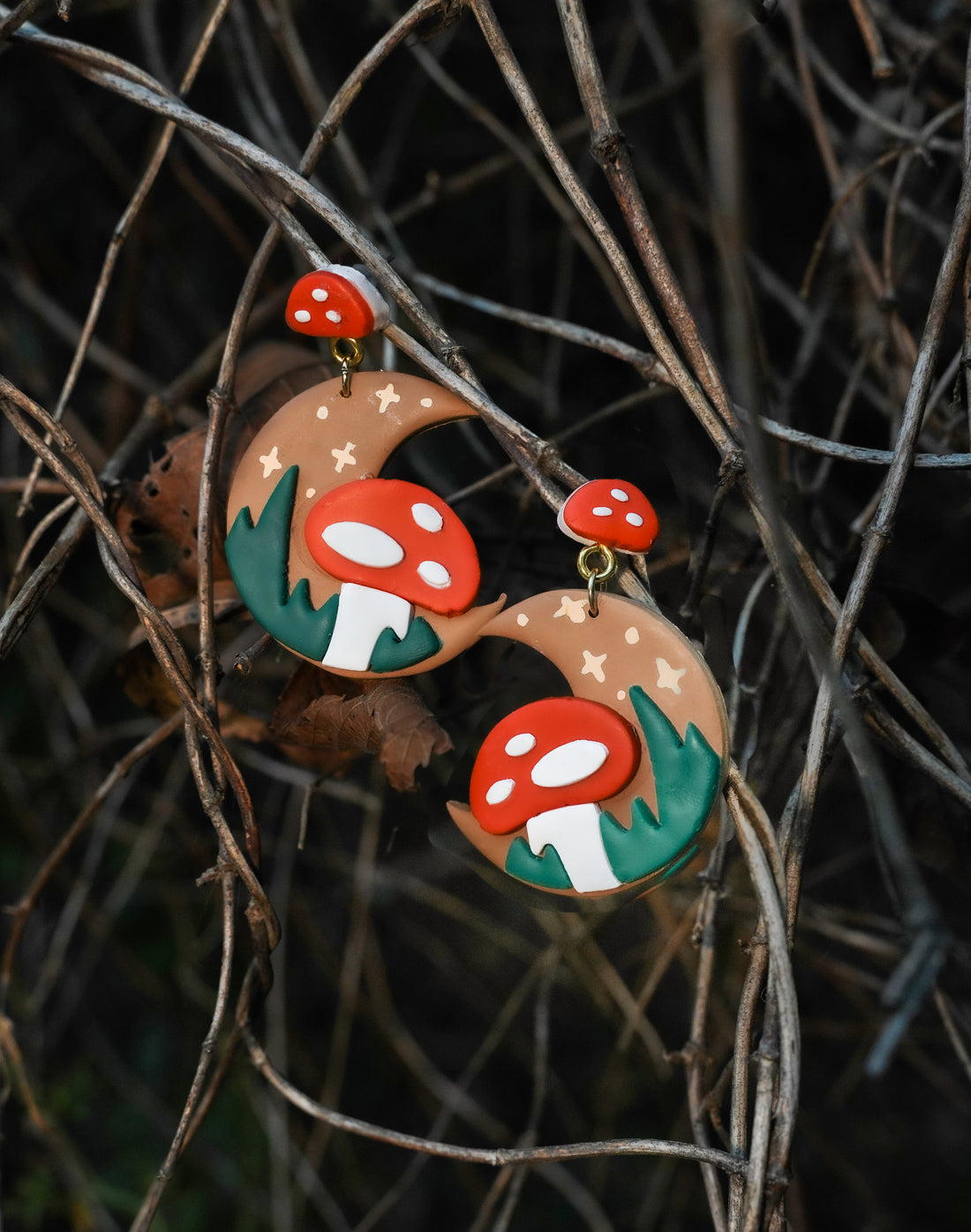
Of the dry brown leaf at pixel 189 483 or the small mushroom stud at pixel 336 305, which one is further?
the dry brown leaf at pixel 189 483

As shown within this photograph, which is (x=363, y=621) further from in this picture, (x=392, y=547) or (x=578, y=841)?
(x=578, y=841)

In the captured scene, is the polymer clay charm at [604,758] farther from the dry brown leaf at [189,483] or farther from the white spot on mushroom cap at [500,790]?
the dry brown leaf at [189,483]

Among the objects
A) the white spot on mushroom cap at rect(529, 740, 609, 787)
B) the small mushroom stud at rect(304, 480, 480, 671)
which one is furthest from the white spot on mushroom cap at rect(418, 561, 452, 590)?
the white spot on mushroom cap at rect(529, 740, 609, 787)

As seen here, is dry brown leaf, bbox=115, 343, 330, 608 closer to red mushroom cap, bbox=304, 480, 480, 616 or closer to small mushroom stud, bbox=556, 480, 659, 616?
red mushroom cap, bbox=304, 480, 480, 616

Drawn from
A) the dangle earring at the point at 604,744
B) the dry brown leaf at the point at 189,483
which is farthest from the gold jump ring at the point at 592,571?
the dry brown leaf at the point at 189,483

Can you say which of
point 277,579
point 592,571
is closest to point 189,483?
point 277,579

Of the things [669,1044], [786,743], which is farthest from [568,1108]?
[786,743]
